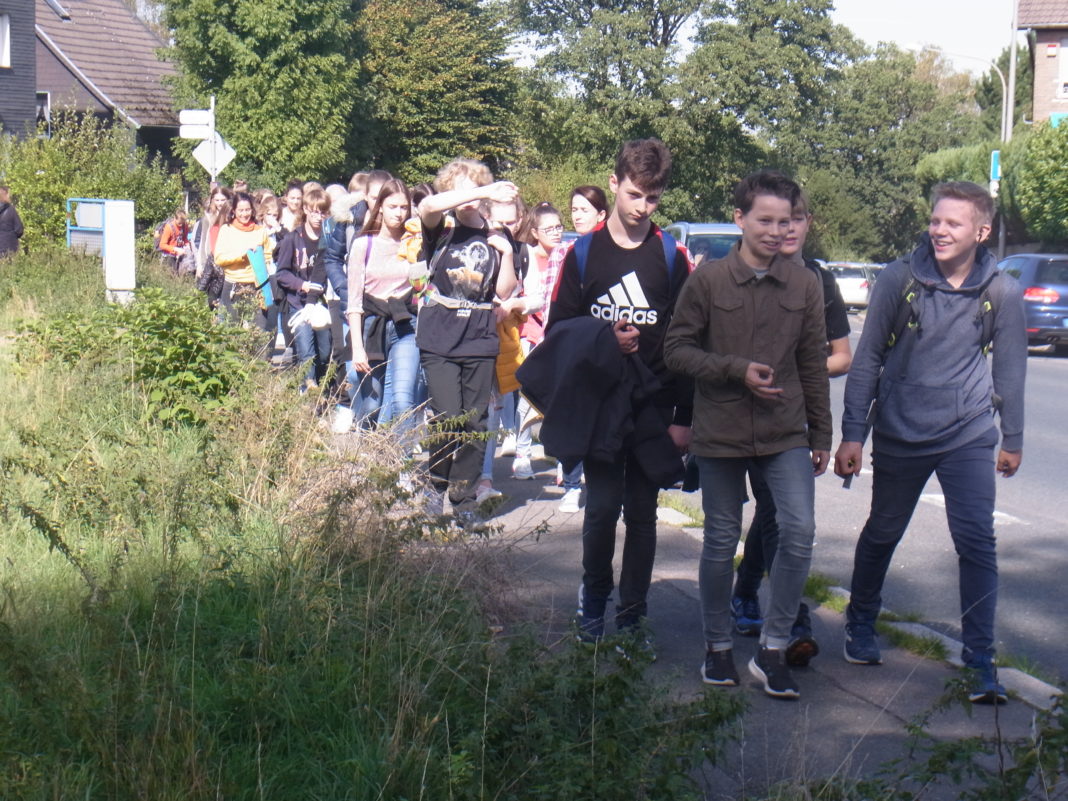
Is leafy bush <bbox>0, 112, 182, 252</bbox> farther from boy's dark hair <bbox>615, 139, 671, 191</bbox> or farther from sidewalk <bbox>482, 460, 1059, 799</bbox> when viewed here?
boy's dark hair <bbox>615, 139, 671, 191</bbox>

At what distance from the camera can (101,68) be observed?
52375 millimetres

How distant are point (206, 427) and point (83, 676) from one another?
12.1ft

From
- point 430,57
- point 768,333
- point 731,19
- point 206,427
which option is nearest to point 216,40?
point 430,57

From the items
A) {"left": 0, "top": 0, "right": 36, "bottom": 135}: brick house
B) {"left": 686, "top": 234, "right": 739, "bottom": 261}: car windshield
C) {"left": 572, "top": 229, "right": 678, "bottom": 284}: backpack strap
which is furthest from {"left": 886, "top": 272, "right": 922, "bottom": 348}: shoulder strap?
{"left": 0, "top": 0, "right": 36, "bottom": 135}: brick house

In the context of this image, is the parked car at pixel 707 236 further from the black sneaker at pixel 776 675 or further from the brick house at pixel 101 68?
the brick house at pixel 101 68

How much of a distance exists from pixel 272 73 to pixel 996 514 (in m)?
41.3

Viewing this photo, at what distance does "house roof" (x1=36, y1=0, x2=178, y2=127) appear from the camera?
51.2 m

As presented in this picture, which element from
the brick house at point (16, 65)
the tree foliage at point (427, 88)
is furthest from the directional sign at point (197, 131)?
the tree foliage at point (427, 88)

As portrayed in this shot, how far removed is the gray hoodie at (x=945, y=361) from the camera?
16.7 feet

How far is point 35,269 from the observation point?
18.6 metres

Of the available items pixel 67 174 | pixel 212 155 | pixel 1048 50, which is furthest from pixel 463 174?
pixel 1048 50

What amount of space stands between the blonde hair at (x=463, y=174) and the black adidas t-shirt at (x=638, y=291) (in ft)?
5.24

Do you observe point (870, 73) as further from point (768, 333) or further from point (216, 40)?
point (768, 333)

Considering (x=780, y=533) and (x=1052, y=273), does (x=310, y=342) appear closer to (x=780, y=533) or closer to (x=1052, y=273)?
(x=780, y=533)
